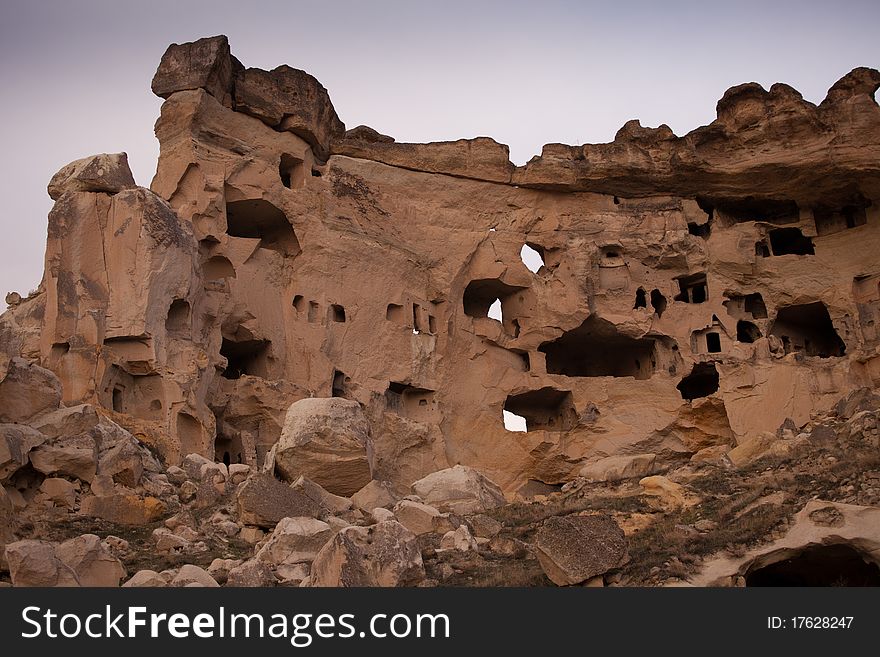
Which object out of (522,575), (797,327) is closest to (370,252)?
(797,327)

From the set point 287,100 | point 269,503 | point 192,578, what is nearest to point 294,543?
point 192,578

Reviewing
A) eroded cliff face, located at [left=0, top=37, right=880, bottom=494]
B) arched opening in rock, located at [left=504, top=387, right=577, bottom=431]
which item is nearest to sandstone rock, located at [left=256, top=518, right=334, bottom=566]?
eroded cliff face, located at [left=0, top=37, right=880, bottom=494]

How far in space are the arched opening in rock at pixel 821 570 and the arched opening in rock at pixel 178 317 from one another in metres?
14.6

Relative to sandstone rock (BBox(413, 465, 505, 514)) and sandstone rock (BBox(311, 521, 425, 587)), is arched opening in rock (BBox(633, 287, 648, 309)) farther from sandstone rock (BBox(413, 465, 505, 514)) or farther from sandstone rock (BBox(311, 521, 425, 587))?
sandstone rock (BBox(311, 521, 425, 587))

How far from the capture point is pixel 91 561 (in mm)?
11625

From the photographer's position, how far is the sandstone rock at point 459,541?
1370 cm

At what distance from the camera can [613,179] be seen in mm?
32531

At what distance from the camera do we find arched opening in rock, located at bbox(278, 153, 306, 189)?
2915cm

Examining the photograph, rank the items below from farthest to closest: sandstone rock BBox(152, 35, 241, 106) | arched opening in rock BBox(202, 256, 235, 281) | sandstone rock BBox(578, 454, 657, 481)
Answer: sandstone rock BBox(152, 35, 241, 106) < arched opening in rock BBox(202, 256, 235, 281) < sandstone rock BBox(578, 454, 657, 481)

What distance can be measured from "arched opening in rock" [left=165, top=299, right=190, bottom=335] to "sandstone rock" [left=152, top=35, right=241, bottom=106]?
651 cm

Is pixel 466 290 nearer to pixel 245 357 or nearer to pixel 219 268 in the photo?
pixel 245 357

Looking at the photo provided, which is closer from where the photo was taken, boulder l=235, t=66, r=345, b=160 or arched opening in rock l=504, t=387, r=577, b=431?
boulder l=235, t=66, r=345, b=160

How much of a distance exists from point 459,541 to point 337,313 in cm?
1532

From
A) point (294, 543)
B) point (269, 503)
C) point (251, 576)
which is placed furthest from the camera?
point (269, 503)
